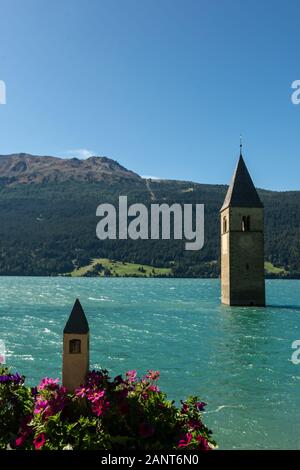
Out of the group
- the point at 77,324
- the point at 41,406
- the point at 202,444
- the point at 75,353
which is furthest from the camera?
the point at 77,324

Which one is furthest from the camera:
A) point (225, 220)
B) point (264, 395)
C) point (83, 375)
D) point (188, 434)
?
point (225, 220)

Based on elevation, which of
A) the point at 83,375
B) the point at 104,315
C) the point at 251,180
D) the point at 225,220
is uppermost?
the point at 251,180

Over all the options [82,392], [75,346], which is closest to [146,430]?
[82,392]

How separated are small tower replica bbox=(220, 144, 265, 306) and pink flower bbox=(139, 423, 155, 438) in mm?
55285

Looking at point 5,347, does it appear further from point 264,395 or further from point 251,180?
point 251,180

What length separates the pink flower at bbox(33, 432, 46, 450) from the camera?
11091mm

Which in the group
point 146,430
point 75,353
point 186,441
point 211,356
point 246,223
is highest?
point 246,223

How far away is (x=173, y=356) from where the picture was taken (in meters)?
32.8

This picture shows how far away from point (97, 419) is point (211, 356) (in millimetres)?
21846

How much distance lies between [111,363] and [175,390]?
7.66 metres

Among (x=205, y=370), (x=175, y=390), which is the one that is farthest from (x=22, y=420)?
(x=205, y=370)

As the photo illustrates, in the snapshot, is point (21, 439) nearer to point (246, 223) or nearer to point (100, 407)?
point (100, 407)

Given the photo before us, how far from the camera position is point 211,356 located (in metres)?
32.8
